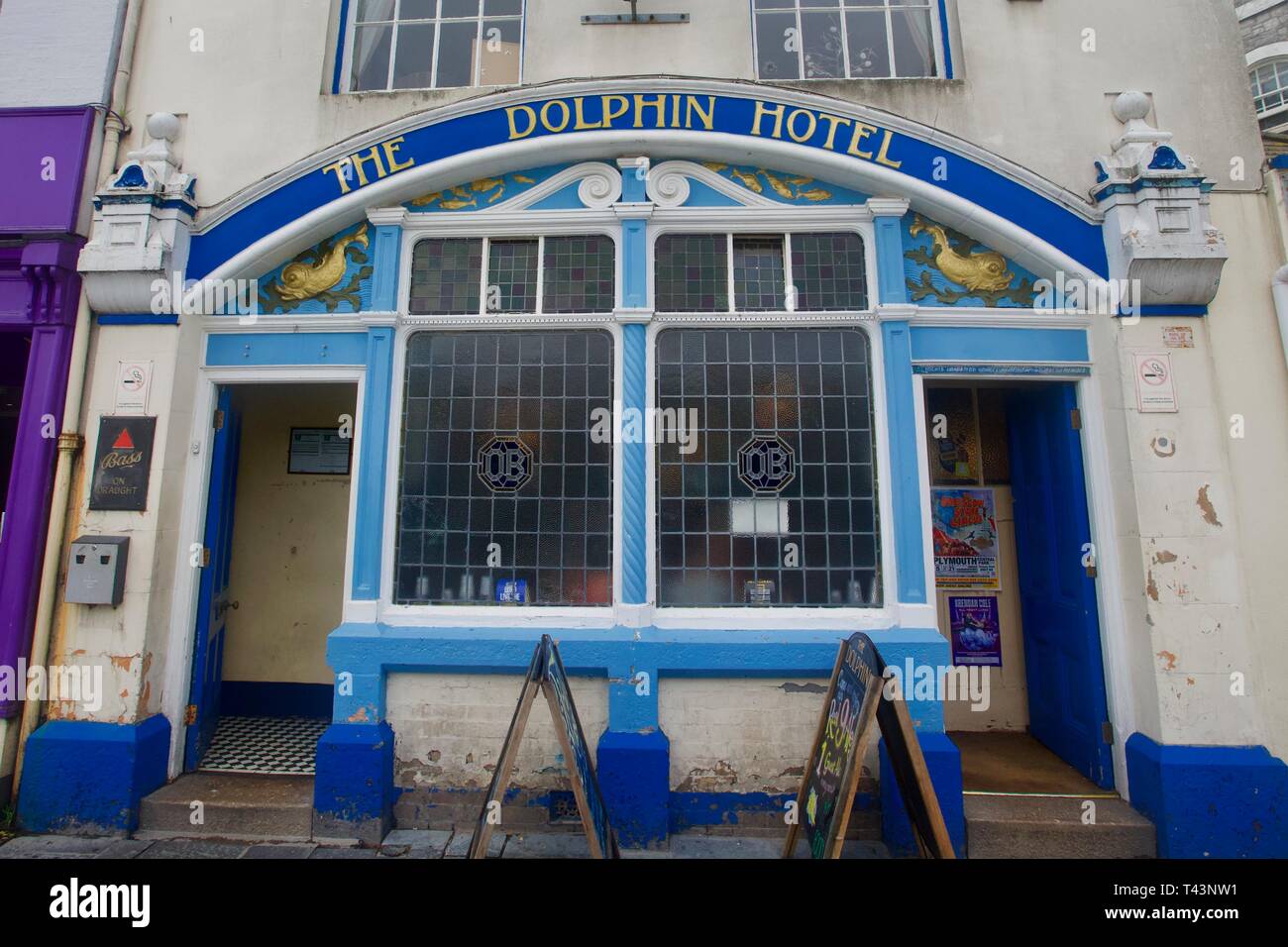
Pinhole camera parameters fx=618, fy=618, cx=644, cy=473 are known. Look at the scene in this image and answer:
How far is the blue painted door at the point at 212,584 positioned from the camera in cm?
459

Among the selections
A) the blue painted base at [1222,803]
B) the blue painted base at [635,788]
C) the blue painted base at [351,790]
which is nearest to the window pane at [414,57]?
the blue painted base at [351,790]

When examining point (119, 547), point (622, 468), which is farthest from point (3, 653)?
point (622, 468)

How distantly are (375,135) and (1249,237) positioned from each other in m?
6.29

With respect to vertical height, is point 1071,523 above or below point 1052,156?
below

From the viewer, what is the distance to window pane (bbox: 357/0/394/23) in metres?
5.20

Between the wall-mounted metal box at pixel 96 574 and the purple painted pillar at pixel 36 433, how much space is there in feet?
1.43

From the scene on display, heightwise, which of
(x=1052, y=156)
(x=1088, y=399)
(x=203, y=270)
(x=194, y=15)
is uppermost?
(x=194, y=15)

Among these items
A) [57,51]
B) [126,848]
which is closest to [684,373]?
[126,848]

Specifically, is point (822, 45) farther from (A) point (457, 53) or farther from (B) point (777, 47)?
(A) point (457, 53)

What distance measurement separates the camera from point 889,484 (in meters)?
4.29

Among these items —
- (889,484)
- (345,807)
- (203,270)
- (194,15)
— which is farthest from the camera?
(194,15)

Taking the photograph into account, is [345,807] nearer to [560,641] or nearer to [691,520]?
[560,641]

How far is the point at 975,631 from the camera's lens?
5.24 metres

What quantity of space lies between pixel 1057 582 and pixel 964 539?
2.47ft
